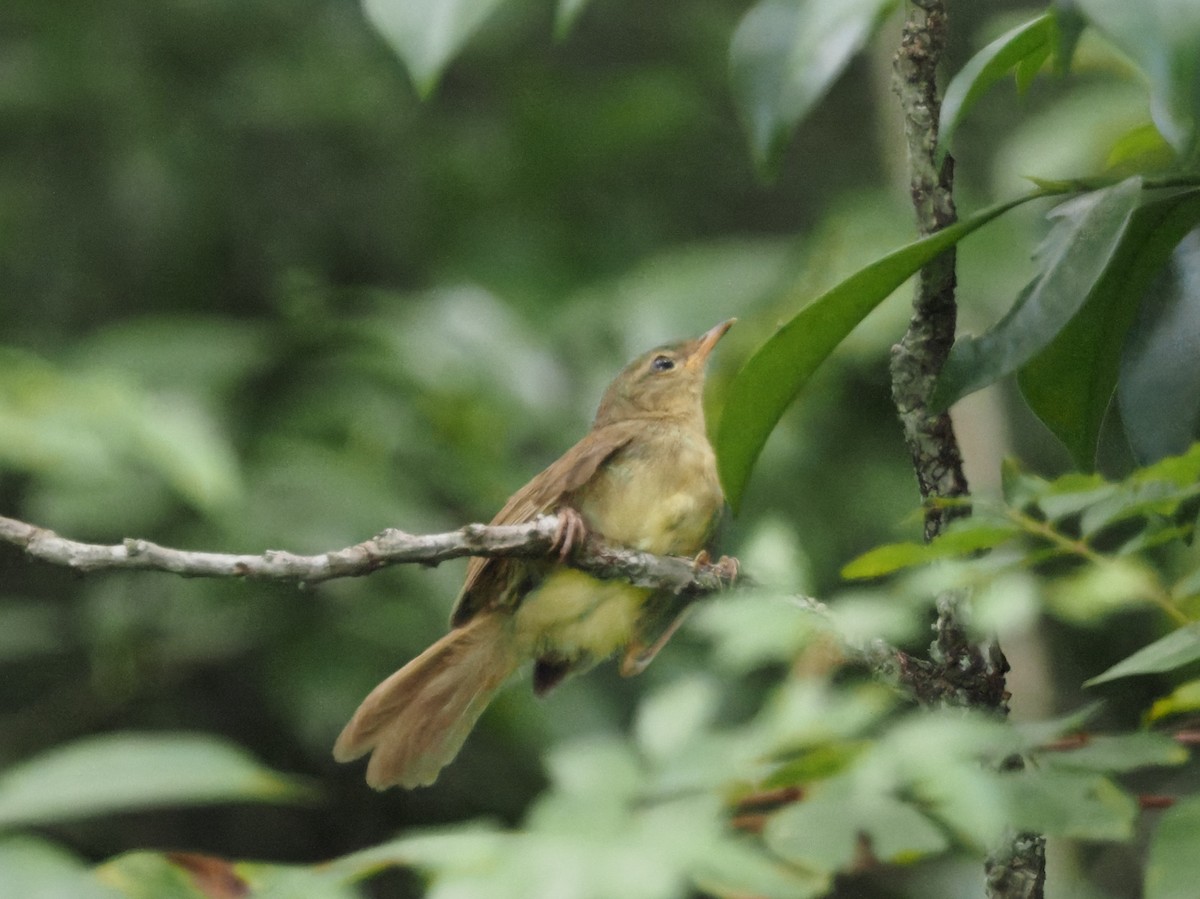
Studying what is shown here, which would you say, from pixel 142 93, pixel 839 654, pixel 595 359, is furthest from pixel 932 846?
pixel 142 93

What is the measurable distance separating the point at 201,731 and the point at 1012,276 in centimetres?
282

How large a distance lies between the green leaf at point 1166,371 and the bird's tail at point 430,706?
1374 mm

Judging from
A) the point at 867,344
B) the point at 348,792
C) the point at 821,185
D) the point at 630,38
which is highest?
the point at 630,38

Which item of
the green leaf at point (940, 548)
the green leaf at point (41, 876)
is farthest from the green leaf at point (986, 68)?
the green leaf at point (41, 876)

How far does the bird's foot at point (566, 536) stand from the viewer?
6.59ft

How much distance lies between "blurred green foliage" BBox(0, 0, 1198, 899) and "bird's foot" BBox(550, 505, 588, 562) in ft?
0.99

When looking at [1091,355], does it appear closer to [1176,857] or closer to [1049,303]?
[1049,303]

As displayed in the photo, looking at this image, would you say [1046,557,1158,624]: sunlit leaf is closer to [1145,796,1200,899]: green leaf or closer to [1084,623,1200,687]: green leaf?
[1084,623,1200,687]: green leaf

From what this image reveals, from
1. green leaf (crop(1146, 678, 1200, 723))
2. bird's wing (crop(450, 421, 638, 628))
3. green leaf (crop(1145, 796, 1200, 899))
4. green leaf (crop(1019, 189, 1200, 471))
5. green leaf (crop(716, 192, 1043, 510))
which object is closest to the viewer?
green leaf (crop(1145, 796, 1200, 899))

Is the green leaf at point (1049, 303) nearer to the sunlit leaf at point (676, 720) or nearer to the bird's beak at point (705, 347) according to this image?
the sunlit leaf at point (676, 720)

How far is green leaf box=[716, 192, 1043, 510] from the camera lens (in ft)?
4.91

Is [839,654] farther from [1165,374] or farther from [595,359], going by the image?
[595,359]

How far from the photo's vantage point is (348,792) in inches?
201

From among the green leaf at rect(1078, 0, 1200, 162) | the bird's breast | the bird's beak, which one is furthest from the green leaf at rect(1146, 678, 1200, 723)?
the bird's beak
